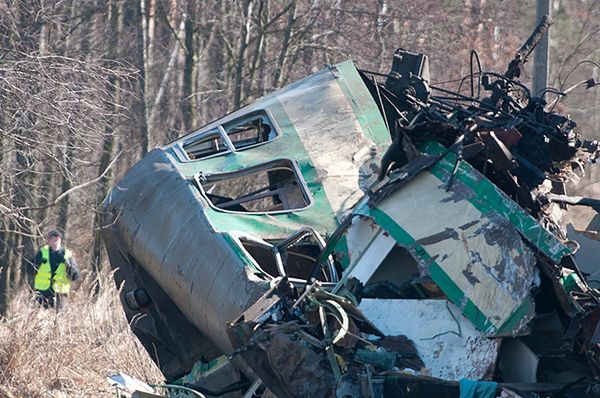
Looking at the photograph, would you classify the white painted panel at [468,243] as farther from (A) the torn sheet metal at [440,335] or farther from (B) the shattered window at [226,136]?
(B) the shattered window at [226,136]

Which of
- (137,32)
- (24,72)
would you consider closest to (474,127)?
(24,72)

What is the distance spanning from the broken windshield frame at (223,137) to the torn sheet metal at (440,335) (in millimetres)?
2286

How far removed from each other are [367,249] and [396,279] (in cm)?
23

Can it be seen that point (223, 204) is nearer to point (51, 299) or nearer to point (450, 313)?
point (450, 313)

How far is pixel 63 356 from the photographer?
9.18 m

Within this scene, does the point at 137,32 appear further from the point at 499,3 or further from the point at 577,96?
the point at 577,96

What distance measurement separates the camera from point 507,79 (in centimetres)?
713

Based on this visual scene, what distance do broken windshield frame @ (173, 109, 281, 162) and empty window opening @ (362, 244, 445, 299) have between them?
185 centimetres

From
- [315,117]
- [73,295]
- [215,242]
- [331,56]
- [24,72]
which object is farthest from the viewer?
[331,56]

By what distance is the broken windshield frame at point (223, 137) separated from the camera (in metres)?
7.78

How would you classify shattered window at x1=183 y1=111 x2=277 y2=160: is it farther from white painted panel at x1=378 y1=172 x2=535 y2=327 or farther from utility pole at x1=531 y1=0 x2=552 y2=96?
utility pole at x1=531 y1=0 x2=552 y2=96

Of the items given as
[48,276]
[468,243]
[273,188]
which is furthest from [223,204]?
[48,276]

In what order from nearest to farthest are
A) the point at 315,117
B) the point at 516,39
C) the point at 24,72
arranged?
the point at 315,117 < the point at 24,72 < the point at 516,39

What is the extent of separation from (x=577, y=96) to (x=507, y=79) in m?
16.6
